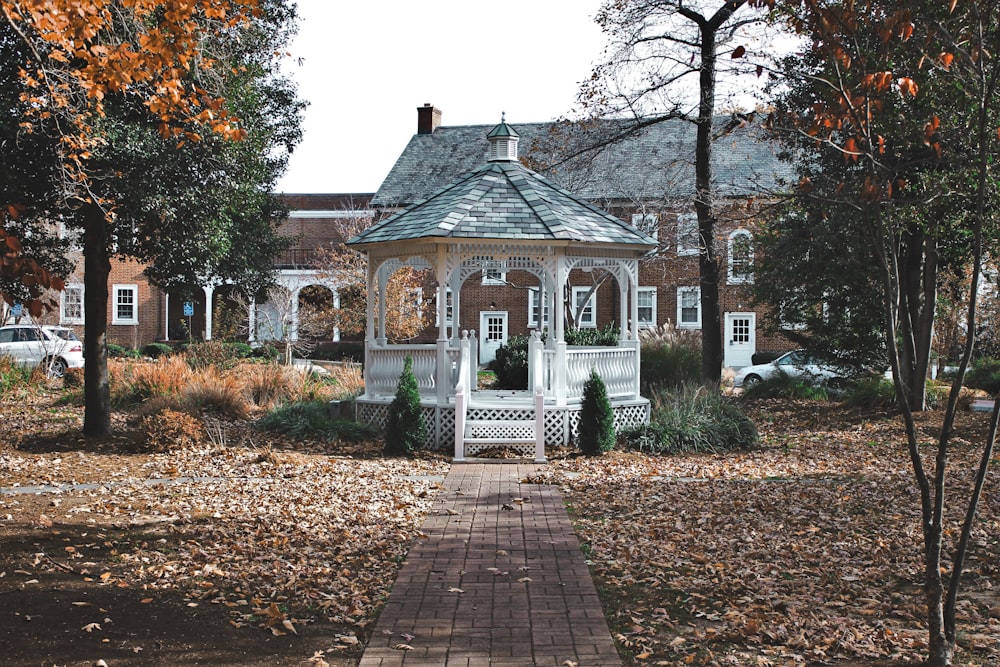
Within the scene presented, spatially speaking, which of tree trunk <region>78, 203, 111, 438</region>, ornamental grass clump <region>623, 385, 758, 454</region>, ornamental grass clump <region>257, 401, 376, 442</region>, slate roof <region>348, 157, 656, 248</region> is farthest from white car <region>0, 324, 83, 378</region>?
ornamental grass clump <region>623, 385, 758, 454</region>

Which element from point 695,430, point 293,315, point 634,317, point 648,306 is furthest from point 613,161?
point 695,430

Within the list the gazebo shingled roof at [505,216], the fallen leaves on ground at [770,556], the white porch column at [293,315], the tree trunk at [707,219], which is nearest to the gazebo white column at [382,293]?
the gazebo shingled roof at [505,216]

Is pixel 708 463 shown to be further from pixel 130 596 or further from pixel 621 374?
pixel 130 596

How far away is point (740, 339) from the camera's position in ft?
123

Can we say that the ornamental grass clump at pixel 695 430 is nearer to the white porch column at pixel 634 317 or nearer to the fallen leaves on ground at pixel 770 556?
the white porch column at pixel 634 317

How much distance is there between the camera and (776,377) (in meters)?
22.4

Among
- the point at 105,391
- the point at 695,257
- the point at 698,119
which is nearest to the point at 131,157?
the point at 105,391

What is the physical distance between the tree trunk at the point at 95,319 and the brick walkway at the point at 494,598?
684cm

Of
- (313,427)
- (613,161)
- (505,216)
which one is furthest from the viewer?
(613,161)

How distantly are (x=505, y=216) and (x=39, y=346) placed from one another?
16.1 meters

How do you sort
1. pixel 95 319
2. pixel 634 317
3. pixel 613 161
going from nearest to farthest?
pixel 95 319, pixel 634 317, pixel 613 161

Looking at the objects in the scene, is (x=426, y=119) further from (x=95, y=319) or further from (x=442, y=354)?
(x=95, y=319)

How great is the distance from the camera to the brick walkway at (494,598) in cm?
Answer: 527

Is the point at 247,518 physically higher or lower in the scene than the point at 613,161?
lower
